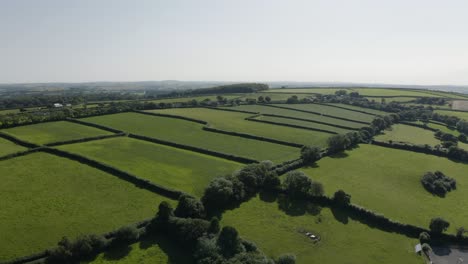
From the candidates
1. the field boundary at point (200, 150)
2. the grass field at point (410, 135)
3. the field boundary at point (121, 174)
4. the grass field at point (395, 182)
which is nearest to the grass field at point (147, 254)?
the field boundary at point (121, 174)

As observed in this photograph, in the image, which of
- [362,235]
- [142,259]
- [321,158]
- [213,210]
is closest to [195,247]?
[142,259]

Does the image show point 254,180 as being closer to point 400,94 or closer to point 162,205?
point 162,205

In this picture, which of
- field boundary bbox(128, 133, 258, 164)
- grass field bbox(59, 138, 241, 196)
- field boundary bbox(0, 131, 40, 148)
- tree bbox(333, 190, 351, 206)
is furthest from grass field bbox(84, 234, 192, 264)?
field boundary bbox(0, 131, 40, 148)

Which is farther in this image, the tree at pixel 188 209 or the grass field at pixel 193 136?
the grass field at pixel 193 136

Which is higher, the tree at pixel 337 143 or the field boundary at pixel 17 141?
the field boundary at pixel 17 141

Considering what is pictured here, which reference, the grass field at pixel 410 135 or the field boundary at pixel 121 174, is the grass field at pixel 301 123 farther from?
the field boundary at pixel 121 174

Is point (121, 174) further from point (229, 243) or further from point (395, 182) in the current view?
point (395, 182)

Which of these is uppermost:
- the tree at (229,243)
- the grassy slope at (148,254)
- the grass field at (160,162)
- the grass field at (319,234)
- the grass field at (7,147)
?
the grass field at (7,147)
